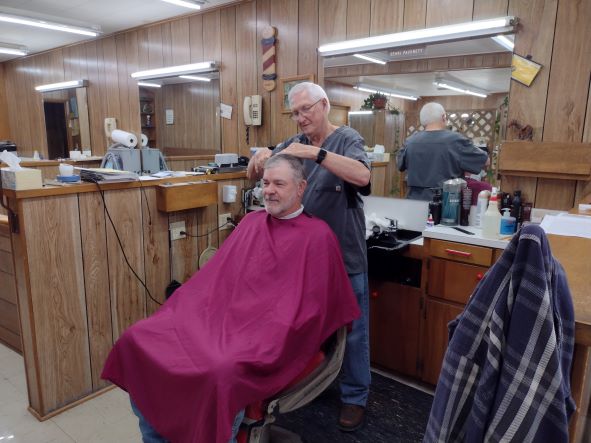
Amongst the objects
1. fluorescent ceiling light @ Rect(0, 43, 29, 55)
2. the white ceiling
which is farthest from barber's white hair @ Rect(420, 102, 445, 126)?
fluorescent ceiling light @ Rect(0, 43, 29, 55)

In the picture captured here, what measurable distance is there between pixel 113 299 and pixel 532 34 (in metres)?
2.75

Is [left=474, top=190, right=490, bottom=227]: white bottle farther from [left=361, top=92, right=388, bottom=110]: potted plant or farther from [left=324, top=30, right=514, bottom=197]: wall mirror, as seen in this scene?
[left=361, top=92, right=388, bottom=110]: potted plant

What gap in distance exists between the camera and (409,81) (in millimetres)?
2770

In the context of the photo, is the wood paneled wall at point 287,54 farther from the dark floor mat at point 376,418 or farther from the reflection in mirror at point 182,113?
the dark floor mat at point 376,418

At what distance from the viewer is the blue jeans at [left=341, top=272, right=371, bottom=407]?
6.79 feet

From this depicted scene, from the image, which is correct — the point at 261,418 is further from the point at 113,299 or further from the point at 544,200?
the point at 544,200

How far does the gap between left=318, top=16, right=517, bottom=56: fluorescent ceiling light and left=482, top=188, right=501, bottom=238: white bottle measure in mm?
1002

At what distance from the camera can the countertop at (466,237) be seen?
82.0 inches

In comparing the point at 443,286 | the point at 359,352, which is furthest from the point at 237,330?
the point at 443,286

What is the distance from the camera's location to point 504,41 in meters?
2.40

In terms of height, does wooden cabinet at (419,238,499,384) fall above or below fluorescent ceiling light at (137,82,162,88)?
below

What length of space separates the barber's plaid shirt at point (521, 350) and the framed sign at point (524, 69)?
6.44 ft

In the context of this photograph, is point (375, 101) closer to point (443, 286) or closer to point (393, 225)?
point (393, 225)

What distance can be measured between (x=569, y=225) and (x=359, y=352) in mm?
1071
